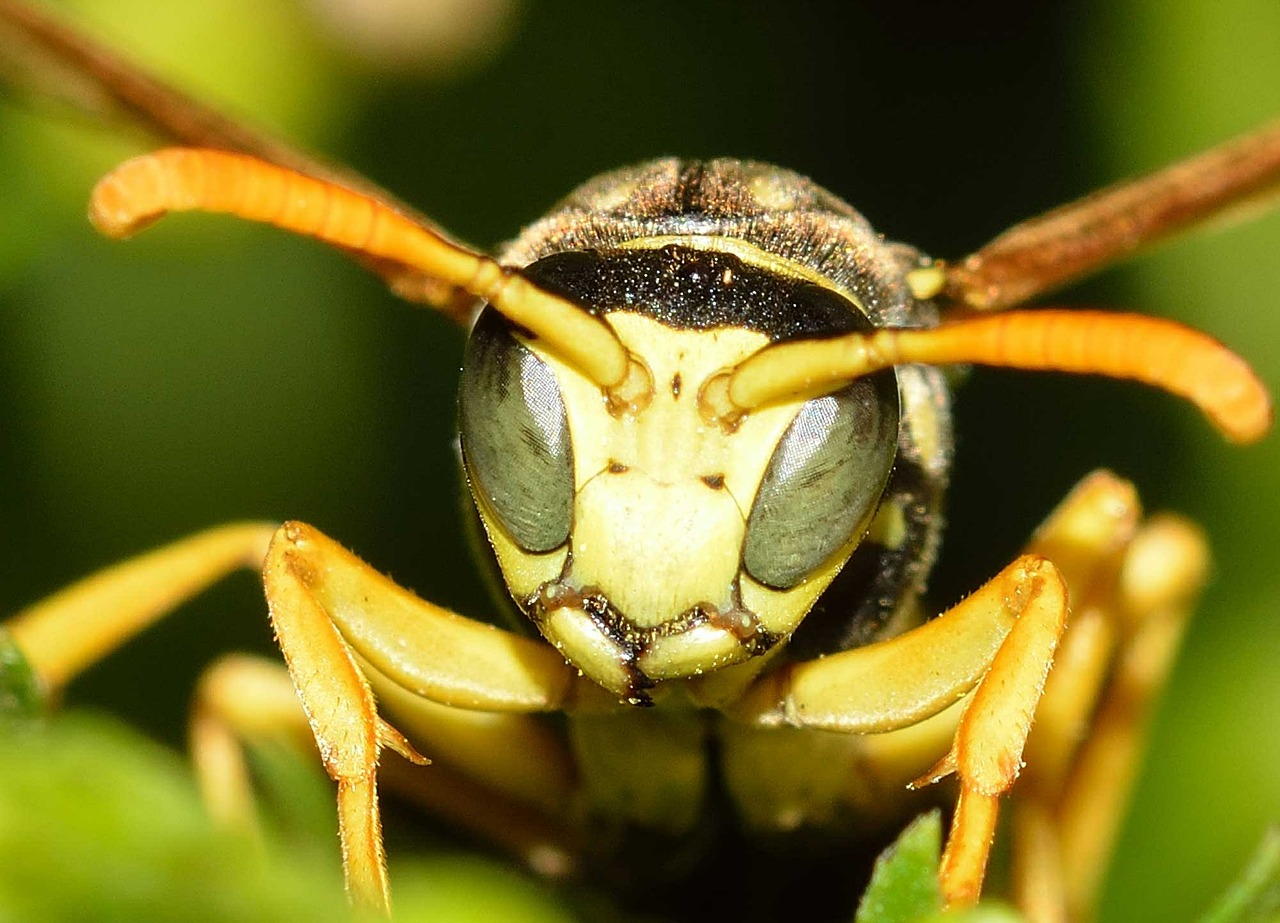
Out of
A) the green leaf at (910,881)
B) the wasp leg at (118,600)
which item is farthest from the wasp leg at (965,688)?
the wasp leg at (118,600)

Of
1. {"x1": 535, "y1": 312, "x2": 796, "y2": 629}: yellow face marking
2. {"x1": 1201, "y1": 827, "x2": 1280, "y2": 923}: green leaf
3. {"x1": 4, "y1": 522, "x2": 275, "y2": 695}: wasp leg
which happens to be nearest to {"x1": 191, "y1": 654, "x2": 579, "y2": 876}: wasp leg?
{"x1": 4, "y1": 522, "x2": 275, "y2": 695}: wasp leg

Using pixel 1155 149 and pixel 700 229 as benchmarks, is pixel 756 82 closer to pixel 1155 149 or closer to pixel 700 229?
pixel 1155 149

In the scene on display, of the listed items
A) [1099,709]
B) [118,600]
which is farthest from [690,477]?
[1099,709]

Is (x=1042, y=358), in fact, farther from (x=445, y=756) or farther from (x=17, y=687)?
(x=445, y=756)

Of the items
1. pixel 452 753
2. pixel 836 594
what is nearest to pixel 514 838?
pixel 452 753

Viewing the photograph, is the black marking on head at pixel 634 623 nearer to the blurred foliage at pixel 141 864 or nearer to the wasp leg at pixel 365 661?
the wasp leg at pixel 365 661

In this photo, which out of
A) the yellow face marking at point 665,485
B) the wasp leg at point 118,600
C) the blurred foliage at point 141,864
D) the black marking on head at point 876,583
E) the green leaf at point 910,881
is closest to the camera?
the blurred foliage at point 141,864
